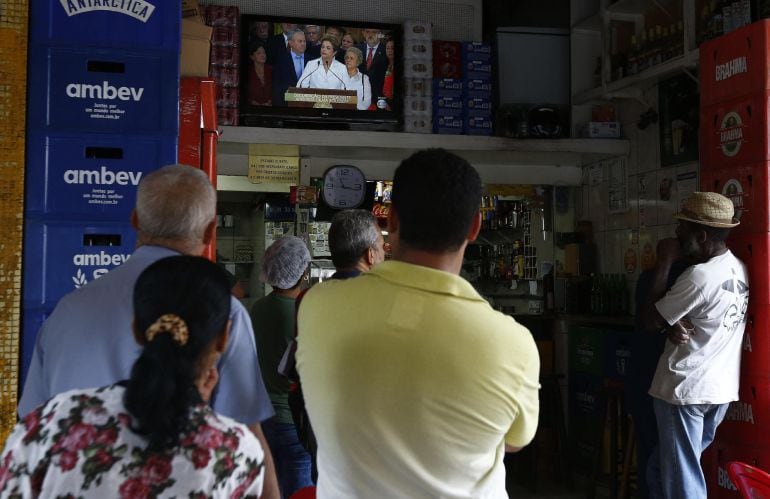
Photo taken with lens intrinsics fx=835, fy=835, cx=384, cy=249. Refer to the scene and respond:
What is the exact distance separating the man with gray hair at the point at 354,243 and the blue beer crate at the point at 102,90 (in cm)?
67

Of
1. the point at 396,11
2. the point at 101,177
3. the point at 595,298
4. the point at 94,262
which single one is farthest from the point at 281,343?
the point at 396,11

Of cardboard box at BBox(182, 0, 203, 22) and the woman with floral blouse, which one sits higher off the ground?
cardboard box at BBox(182, 0, 203, 22)

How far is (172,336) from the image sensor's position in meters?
1.36

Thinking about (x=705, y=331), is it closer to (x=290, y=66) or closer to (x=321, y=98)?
(x=321, y=98)

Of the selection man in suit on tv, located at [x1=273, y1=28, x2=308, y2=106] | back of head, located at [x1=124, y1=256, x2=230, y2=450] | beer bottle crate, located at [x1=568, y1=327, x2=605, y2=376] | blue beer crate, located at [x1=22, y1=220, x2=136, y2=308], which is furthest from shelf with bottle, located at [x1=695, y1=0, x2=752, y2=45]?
back of head, located at [x1=124, y1=256, x2=230, y2=450]

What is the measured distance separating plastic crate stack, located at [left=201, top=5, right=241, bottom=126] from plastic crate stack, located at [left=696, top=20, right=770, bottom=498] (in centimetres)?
359

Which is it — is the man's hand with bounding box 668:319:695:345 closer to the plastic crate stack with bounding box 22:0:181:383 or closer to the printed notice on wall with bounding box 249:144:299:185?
the plastic crate stack with bounding box 22:0:181:383

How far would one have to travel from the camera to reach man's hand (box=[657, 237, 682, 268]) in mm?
4559

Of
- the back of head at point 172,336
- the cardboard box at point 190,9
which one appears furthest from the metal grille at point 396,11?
the back of head at point 172,336

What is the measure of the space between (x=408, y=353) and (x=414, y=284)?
134 millimetres

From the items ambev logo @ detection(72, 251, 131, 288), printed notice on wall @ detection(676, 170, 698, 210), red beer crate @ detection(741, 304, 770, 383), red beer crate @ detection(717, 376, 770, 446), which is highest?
printed notice on wall @ detection(676, 170, 698, 210)

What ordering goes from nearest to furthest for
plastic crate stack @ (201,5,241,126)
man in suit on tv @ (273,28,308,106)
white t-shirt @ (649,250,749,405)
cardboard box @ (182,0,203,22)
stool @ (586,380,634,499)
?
1. cardboard box @ (182,0,203,22)
2. white t-shirt @ (649,250,749,405)
3. stool @ (586,380,634,499)
4. plastic crate stack @ (201,5,241,126)
5. man in suit on tv @ (273,28,308,106)

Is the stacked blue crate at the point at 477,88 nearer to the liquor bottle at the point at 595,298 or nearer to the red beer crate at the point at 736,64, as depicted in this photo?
the liquor bottle at the point at 595,298

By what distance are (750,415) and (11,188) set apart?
3845 mm
